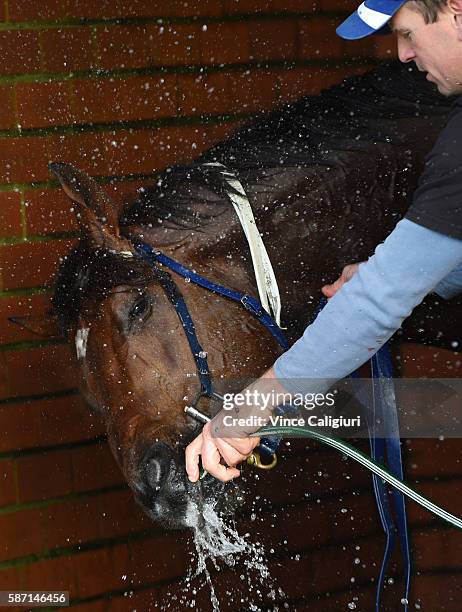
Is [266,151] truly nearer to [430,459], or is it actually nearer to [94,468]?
[94,468]

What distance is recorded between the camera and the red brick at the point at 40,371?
109 inches

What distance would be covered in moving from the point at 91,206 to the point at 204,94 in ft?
3.39

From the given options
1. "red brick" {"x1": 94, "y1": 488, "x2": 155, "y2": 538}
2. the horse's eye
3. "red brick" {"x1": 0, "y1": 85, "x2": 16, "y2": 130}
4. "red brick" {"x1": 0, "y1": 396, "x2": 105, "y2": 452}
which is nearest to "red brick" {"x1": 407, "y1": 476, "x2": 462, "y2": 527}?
"red brick" {"x1": 94, "y1": 488, "x2": 155, "y2": 538}

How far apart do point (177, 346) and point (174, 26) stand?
52.4 inches

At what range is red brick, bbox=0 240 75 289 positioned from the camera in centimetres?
272

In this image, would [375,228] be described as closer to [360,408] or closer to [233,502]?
[360,408]

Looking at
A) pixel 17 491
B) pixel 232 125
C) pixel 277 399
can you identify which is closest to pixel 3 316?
pixel 17 491

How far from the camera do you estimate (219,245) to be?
7.03 ft

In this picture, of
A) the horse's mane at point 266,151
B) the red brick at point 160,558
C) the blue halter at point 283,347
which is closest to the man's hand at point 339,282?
the blue halter at point 283,347

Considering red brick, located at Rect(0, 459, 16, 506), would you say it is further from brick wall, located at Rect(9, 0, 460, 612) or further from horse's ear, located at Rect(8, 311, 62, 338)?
horse's ear, located at Rect(8, 311, 62, 338)

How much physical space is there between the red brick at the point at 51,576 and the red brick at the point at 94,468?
0.82 feet

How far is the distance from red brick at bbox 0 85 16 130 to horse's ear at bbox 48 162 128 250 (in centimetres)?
69

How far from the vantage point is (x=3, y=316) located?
Answer: 2.73 metres

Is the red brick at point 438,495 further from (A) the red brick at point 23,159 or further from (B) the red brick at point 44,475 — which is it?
(A) the red brick at point 23,159
